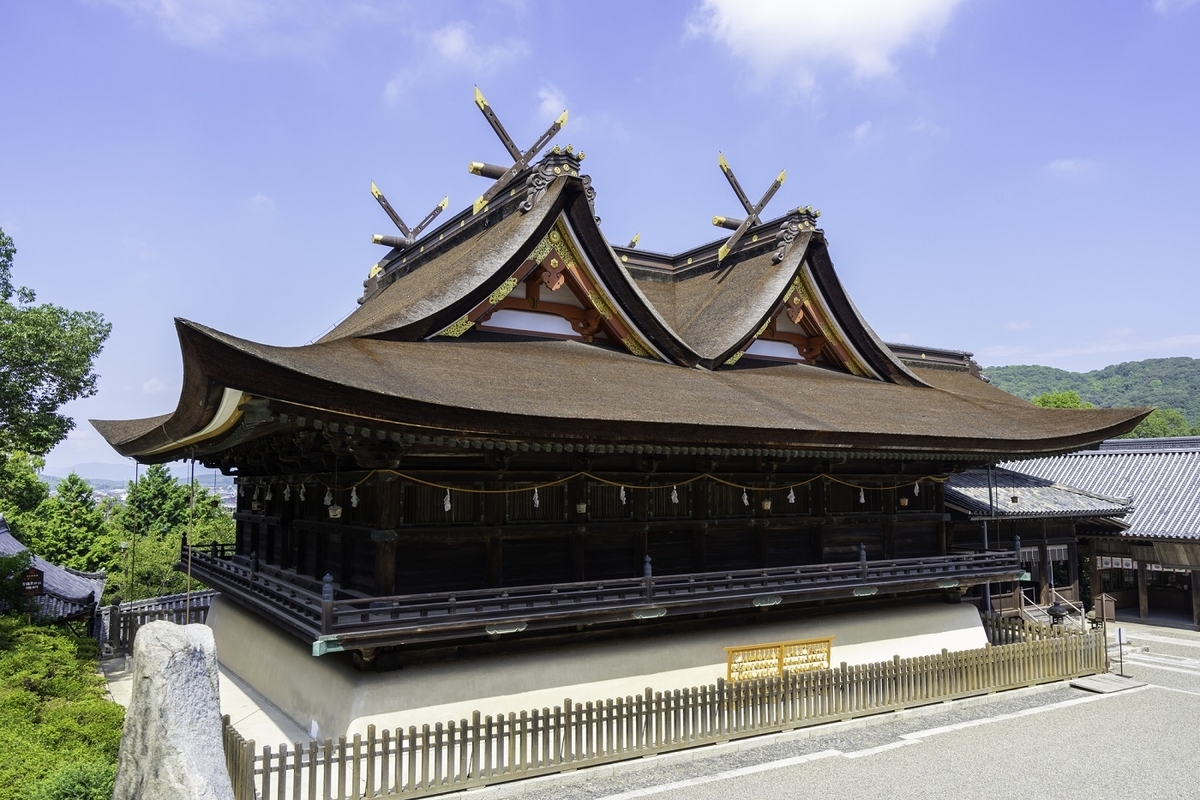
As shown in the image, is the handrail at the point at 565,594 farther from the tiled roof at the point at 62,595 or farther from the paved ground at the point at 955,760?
the tiled roof at the point at 62,595

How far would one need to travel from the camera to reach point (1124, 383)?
476 ft

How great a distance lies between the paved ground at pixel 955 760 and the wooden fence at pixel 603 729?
0.26 meters

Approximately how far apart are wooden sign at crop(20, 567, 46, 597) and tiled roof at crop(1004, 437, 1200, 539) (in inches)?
1213

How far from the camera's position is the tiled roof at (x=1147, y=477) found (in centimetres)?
2372

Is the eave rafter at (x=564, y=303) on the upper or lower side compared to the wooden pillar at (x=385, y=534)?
upper

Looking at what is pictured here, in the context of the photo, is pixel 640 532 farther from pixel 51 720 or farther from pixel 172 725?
pixel 51 720

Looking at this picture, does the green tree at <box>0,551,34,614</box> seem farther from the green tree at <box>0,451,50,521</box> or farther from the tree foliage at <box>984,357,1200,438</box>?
the tree foliage at <box>984,357,1200,438</box>

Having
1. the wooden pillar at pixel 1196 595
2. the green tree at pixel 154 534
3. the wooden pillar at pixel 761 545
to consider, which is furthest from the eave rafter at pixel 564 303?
the wooden pillar at pixel 1196 595

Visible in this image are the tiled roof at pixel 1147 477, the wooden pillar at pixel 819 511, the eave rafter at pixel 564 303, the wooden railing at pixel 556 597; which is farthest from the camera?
the tiled roof at pixel 1147 477

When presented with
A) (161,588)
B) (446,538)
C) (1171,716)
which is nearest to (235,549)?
(446,538)

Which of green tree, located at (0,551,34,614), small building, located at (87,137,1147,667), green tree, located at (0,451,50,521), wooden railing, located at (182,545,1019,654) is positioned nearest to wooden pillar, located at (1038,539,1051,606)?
small building, located at (87,137,1147,667)

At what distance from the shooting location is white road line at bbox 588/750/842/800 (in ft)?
34.2

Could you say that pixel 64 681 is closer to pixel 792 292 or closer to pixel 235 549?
pixel 235 549

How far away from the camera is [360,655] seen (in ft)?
35.4
